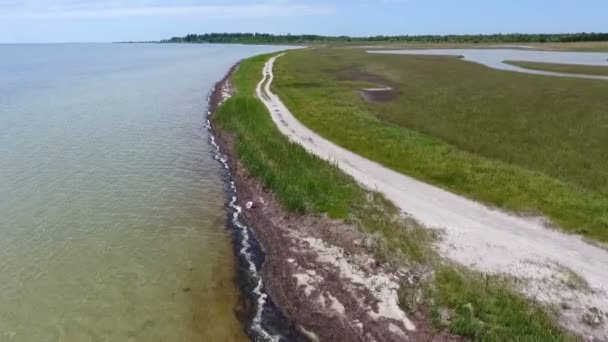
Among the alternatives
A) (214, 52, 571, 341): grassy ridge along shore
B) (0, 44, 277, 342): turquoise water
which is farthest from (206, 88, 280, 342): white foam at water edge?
(214, 52, 571, 341): grassy ridge along shore

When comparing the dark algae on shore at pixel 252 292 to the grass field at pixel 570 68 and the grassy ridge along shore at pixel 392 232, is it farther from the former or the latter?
the grass field at pixel 570 68

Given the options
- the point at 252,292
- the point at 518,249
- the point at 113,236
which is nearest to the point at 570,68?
the point at 518,249

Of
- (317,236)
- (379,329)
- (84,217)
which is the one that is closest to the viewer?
(379,329)

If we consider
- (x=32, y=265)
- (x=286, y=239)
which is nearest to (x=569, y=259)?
(x=286, y=239)

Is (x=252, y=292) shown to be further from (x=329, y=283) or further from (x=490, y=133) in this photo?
(x=490, y=133)

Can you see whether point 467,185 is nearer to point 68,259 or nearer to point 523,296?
point 523,296

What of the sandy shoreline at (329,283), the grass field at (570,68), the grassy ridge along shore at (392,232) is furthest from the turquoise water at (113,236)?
the grass field at (570,68)
